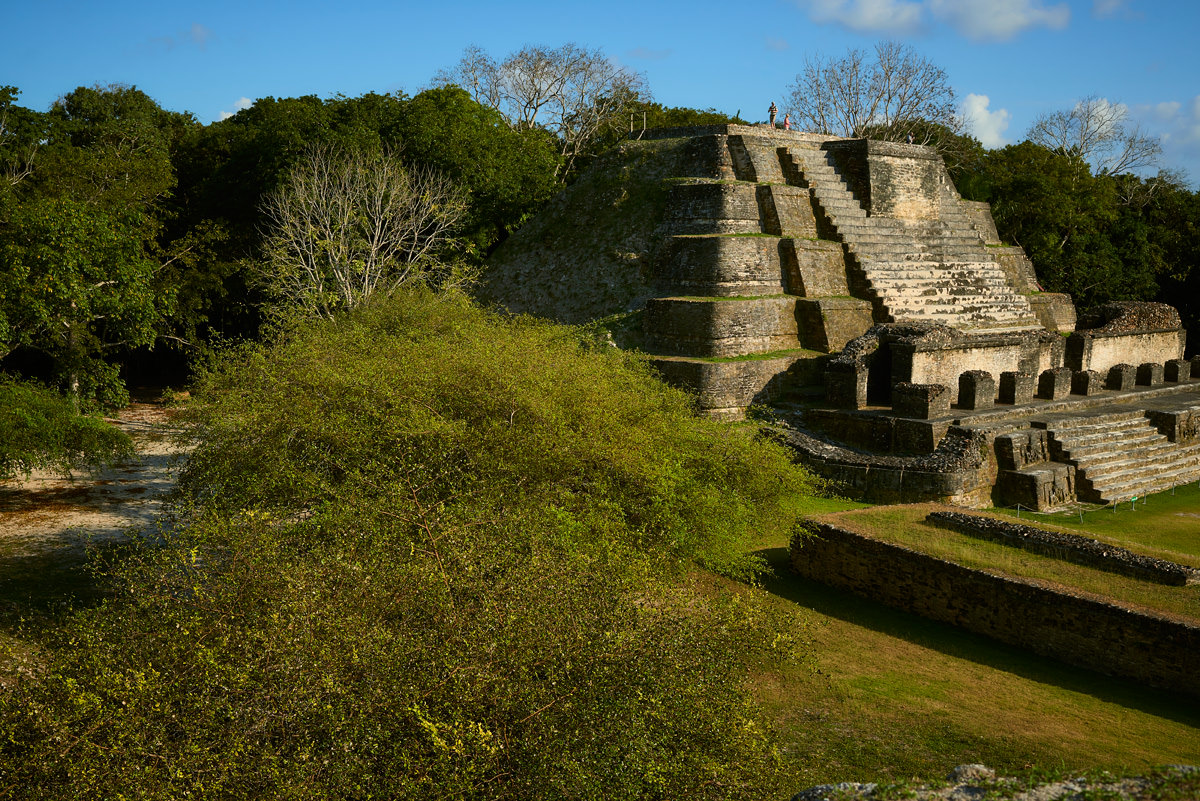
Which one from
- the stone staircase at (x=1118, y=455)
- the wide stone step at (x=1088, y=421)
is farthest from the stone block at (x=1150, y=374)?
the wide stone step at (x=1088, y=421)

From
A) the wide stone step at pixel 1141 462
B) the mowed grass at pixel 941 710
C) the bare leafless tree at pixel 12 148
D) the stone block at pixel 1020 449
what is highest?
the bare leafless tree at pixel 12 148

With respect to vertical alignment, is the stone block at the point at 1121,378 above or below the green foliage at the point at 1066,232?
below

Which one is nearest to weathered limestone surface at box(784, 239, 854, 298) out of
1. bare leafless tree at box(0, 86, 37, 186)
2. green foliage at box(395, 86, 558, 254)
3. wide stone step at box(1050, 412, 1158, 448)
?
wide stone step at box(1050, 412, 1158, 448)

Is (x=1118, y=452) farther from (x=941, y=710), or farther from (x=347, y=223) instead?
(x=347, y=223)

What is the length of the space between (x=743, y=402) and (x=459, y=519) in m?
10.3

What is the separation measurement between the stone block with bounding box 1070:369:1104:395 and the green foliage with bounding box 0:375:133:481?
16.2 meters

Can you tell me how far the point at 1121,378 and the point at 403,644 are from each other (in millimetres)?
17028

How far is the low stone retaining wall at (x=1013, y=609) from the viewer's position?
793 centimetres

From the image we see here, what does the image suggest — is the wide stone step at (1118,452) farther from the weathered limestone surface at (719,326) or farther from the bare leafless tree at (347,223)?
the bare leafless tree at (347,223)

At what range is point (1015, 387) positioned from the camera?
1616 centimetres

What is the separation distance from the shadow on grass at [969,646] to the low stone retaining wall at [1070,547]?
1.35 meters

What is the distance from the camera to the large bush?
4.59 meters

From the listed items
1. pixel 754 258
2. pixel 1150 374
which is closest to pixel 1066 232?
pixel 1150 374

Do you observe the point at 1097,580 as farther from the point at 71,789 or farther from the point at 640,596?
the point at 71,789
